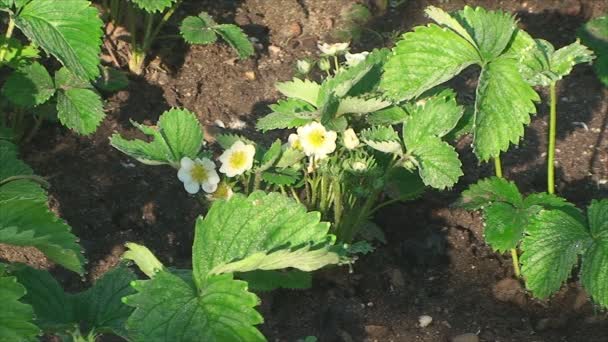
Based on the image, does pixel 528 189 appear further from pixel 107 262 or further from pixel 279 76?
pixel 107 262

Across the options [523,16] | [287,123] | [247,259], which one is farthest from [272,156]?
[523,16]

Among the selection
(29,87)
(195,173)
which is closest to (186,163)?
(195,173)

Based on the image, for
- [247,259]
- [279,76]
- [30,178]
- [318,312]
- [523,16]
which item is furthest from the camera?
[523,16]

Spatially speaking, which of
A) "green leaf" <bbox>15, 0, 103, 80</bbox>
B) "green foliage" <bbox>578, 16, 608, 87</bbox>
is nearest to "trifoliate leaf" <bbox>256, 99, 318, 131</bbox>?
"green leaf" <bbox>15, 0, 103, 80</bbox>

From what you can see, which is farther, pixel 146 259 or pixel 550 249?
pixel 550 249

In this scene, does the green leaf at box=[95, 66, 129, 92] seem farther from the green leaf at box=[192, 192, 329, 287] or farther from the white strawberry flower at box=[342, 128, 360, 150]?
the green leaf at box=[192, 192, 329, 287]

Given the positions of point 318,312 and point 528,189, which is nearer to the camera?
point 318,312

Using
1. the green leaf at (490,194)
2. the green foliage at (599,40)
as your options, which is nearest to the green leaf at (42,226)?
the green leaf at (490,194)

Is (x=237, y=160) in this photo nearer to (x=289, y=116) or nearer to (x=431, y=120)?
(x=289, y=116)
